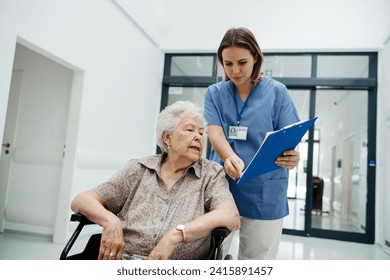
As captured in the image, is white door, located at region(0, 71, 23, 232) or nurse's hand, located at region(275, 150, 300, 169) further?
white door, located at region(0, 71, 23, 232)

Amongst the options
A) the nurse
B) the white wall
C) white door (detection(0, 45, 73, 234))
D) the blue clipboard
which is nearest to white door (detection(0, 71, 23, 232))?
white door (detection(0, 45, 73, 234))

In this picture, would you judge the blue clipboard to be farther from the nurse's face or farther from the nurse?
the nurse's face

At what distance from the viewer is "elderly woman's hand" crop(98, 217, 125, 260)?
3.85 feet

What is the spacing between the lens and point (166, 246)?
1.10 metres

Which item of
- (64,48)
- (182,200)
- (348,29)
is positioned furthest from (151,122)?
(182,200)

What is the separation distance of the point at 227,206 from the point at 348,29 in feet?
13.7

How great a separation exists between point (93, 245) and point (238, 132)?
0.81 metres

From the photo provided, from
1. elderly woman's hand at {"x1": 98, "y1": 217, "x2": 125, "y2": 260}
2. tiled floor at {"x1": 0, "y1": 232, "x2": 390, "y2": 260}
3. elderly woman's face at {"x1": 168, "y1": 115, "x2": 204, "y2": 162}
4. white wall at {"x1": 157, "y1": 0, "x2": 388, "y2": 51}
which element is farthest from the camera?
white wall at {"x1": 157, "y1": 0, "x2": 388, "y2": 51}

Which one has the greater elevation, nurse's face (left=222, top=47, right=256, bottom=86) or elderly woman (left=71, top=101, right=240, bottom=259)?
nurse's face (left=222, top=47, right=256, bottom=86)

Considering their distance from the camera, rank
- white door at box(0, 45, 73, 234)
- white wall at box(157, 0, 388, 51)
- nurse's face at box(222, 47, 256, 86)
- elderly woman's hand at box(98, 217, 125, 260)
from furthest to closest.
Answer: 1. white wall at box(157, 0, 388, 51)
2. white door at box(0, 45, 73, 234)
3. nurse's face at box(222, 47, 256, 86)
4. elderly woman's hand at box(98, 217, 125, 260)

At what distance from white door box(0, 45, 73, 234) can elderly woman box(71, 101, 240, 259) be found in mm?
2344

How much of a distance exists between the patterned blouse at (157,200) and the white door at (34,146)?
92.1 inches

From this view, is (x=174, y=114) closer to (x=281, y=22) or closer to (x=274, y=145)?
(x=274, y=145)
